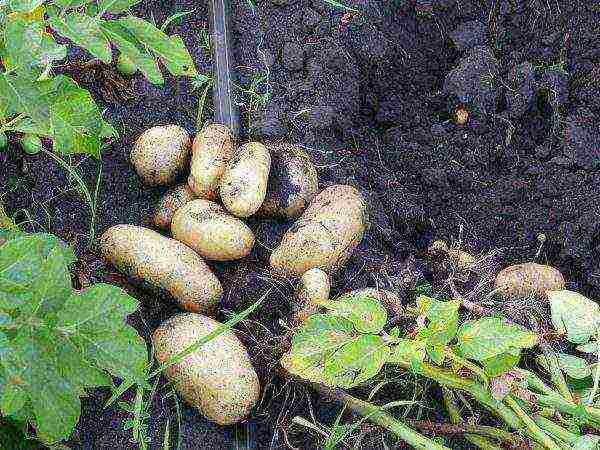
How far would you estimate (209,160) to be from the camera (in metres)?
1.90

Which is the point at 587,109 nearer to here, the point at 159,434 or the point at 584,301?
the point at 584,301

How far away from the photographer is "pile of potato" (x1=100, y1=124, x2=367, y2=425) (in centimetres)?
166

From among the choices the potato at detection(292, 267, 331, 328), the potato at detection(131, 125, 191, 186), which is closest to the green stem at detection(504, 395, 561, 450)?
the potato at detection(292, 267, 331, 328)

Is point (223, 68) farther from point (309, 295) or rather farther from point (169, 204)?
point (309, 295)

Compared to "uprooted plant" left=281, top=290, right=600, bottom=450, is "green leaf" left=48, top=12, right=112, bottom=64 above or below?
above

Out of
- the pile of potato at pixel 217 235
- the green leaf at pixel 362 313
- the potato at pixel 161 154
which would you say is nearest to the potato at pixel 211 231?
the pile of potato at pixel 217 235

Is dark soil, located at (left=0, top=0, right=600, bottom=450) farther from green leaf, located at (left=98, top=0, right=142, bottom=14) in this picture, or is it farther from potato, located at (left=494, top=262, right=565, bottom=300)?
green leaf, located at (left=98, top=0, right=142, bottom=14)

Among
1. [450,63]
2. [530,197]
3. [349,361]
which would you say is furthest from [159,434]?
[450,63]

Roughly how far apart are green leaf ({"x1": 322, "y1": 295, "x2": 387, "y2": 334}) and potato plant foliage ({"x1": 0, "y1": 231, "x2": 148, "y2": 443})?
0.44m

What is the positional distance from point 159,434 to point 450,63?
1377 millimetres

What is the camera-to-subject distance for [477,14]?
2.37 metres

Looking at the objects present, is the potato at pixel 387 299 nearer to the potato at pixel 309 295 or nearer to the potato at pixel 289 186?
the potato at pixel 309 295

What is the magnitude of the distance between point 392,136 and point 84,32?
1105 mm

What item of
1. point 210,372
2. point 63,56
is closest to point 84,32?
point 63,56
